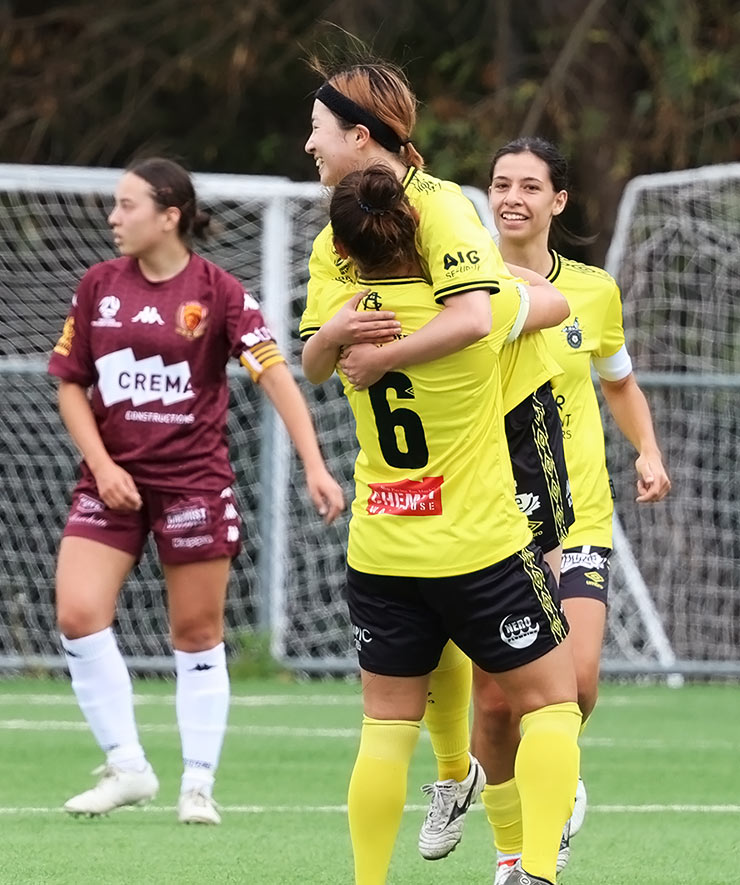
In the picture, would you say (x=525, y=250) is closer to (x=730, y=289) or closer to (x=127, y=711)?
(x=127, y=711)

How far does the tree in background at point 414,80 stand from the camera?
15.3 meters

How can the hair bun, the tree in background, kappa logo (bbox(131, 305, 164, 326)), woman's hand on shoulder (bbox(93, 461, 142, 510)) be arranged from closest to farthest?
the hair bun → woman's hand on shoulder (bbox(93, 461, 142, 510)) → kappa logo (bbox(131, 305, 164, 326)) → the tree in background

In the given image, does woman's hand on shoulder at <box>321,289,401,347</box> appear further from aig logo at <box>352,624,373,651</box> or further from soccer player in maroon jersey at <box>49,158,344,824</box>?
soccer player in maroon jersey at <box>49,158,344,824</box>

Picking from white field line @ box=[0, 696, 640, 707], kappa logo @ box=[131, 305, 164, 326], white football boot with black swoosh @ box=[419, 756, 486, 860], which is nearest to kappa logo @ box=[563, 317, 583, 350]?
white football boot with black swoosh @ box=[419, 756, 486, 860]

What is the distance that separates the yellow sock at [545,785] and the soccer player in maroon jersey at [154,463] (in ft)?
7.13

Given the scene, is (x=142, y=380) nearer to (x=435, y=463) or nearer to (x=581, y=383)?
(x=581, y=383)

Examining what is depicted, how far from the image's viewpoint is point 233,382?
41.0ft

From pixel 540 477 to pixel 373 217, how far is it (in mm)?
965

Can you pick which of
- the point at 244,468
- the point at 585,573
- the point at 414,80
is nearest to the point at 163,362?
the point at 585,573

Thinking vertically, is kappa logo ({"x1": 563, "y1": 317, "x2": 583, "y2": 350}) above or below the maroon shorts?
above

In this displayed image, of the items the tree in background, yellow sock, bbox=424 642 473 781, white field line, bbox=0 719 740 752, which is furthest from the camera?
the tree in background

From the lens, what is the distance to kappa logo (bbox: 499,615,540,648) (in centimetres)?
430

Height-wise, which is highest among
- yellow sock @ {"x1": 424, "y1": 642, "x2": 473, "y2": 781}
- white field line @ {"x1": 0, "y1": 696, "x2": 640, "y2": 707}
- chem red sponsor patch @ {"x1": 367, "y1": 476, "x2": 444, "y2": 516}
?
chem red sponsor patch @ {"x1": 367, "y1": 476, "x2": 444, "y2": 516}

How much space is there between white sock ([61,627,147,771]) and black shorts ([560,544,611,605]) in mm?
1588
